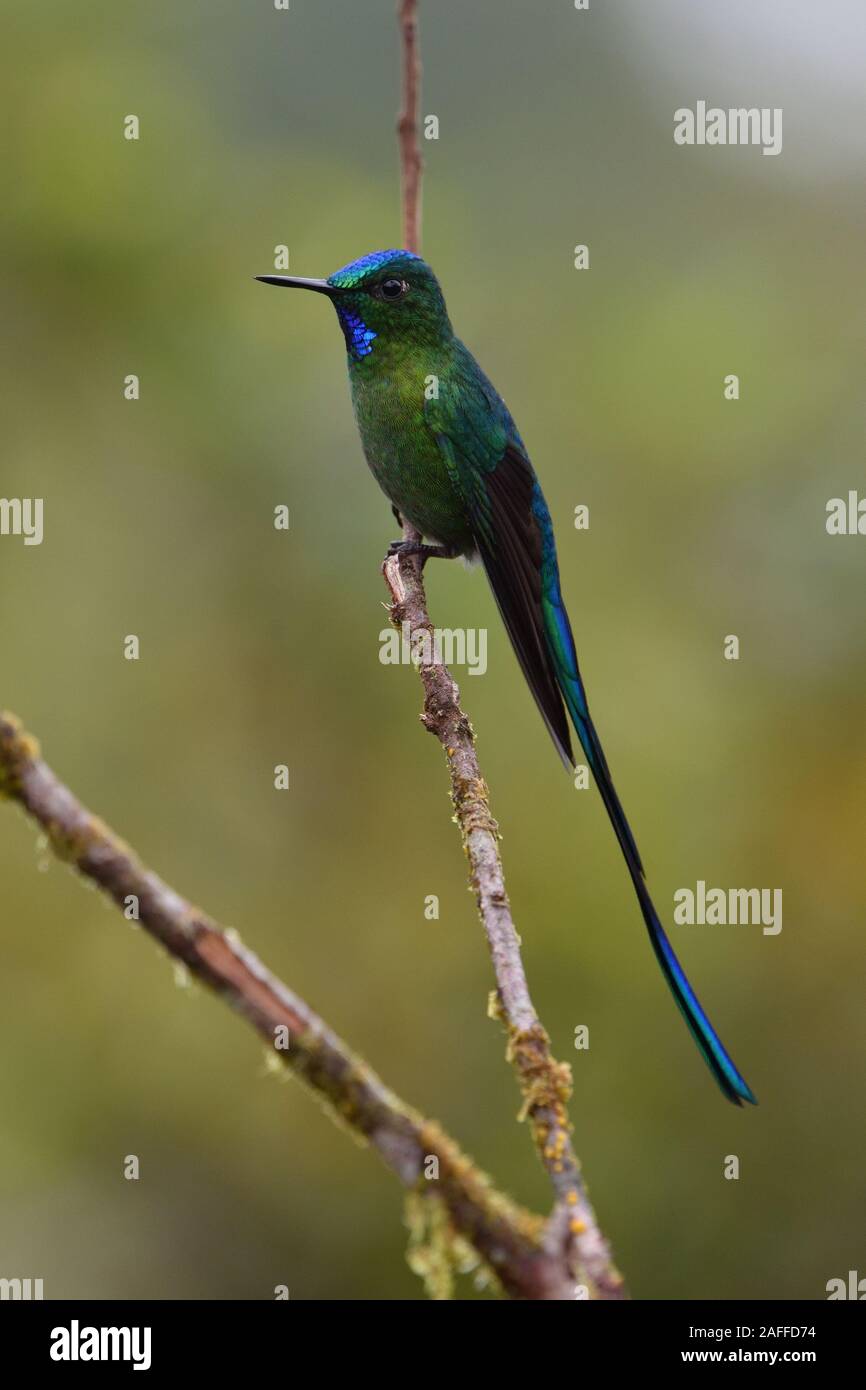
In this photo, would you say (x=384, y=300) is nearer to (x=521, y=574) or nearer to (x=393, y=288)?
(x=393, y=288)

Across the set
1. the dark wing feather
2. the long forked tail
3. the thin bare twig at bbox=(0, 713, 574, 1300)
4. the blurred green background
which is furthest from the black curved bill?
the thin bare twig at bbox=(0, 713, 574, 1300)

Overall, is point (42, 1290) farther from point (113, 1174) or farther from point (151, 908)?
point (151, 908)

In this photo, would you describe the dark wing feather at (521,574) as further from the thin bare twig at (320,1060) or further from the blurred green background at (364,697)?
the thin bare twig at (320,1060)

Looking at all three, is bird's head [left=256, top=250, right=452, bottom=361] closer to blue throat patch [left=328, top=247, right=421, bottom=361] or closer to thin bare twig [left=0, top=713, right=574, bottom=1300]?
blue throat patch [left=328, top=247, right=421, bottom=361]

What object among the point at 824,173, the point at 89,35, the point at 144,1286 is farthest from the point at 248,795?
the point at 824,173

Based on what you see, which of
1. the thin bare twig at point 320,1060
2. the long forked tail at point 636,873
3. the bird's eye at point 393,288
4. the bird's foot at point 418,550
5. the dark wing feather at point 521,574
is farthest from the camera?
the bird's eye at point 393,288

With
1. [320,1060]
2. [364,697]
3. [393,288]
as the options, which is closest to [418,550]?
[393,288]

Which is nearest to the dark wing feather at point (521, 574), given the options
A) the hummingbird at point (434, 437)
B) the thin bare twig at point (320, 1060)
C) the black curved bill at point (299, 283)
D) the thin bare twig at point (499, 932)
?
the hummingbird at point (434, 437)
